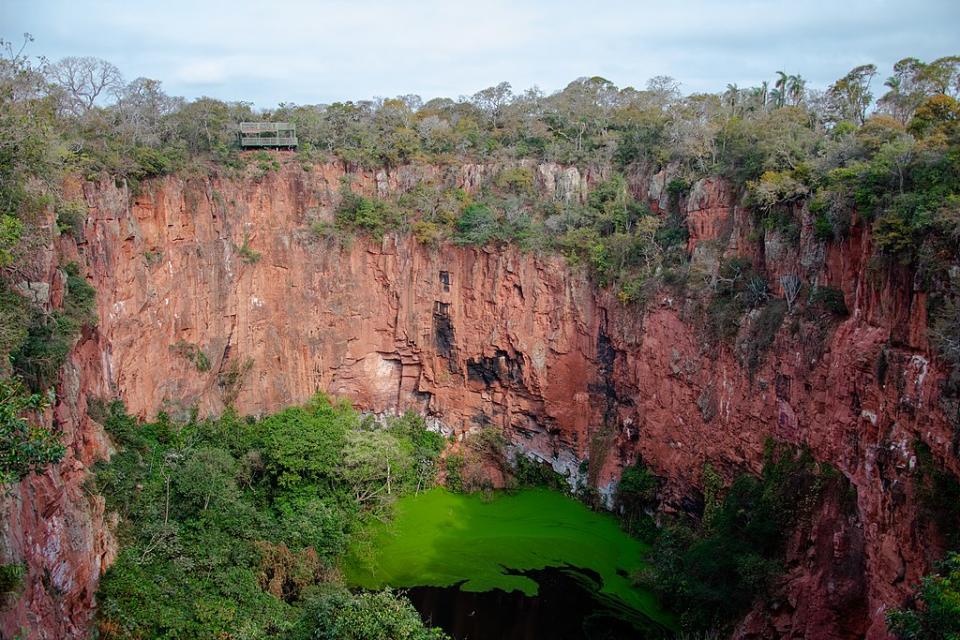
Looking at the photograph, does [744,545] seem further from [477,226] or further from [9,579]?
[477,226]

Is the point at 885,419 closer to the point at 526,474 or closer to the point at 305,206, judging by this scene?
the point at 526,474

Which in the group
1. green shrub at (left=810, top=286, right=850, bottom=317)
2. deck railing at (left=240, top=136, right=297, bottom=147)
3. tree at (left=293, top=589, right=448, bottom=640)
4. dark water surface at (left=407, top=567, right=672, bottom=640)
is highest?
deck railing at (left=240, top=136, right=297, bottom=147)

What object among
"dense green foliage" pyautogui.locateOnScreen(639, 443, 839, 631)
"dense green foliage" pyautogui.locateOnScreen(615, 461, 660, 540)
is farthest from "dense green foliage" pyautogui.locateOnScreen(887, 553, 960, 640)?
"dense green foliage" pyautogui.locateOnScreen(615, 461, 660, 540)

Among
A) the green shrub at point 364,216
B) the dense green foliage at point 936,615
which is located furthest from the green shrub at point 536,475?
the dense green foliage at point 936,615

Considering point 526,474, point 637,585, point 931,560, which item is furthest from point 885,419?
point 526,474

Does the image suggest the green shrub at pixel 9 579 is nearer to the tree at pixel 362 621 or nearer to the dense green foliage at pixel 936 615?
the tree at pixel 362 621

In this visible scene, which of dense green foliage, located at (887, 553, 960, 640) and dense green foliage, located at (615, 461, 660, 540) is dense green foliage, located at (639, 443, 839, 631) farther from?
dense green foliage, located at (887, 553, 960, 640)

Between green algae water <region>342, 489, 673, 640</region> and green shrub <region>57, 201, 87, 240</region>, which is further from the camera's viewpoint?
green algae water <region>342, 489, 673, 640</region>
